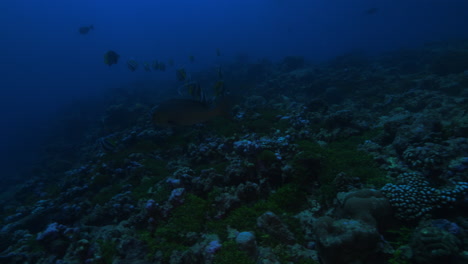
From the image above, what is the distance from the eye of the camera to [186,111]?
14.2 feet

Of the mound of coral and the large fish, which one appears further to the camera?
the large fish

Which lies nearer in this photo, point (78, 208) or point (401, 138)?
point (401, 138)

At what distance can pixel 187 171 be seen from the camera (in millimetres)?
4746

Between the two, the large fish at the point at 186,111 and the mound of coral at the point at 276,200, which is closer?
the mound of coral at the point at 276,200

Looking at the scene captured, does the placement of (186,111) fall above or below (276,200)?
above

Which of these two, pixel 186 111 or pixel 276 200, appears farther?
pixel 186 111

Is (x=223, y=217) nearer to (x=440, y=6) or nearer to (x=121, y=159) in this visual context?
(x=121, y=159)

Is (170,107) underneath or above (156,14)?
underneath

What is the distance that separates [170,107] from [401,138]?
489 cm

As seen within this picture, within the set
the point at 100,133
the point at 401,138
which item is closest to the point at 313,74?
the point at 401,138

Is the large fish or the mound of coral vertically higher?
the large fish

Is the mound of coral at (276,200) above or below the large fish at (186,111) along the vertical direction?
below

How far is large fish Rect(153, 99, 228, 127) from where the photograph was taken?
4312 mm

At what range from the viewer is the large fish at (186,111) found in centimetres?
431
